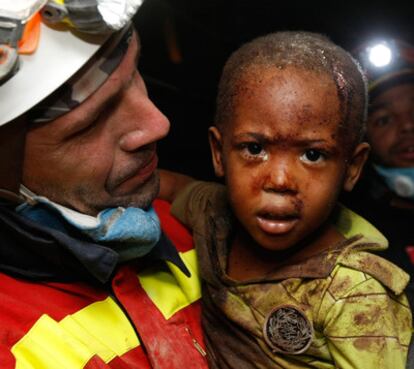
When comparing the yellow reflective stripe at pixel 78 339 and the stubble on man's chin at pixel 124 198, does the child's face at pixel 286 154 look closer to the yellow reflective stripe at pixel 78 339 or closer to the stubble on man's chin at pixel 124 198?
the stubble on man's chin at pixel 124 198

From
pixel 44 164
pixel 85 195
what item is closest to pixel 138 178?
pixel 85 195

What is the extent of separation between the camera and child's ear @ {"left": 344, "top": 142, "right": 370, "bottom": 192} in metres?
1.77

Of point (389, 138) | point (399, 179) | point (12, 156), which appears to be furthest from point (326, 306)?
point (389, 138)

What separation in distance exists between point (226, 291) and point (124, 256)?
368 mm

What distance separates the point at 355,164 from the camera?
1.79m

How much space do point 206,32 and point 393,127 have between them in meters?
1.46

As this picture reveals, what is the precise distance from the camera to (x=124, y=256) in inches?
66.5

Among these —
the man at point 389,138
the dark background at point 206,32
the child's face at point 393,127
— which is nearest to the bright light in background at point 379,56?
the man at point 389,138

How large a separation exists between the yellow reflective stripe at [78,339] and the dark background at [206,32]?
6.61 feet

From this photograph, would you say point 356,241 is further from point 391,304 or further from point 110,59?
point 110,59

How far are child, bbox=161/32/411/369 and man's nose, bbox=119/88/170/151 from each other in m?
0.24

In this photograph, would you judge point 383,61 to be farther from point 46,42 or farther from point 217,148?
point 46,42

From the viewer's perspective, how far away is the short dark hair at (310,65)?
165 centimetres

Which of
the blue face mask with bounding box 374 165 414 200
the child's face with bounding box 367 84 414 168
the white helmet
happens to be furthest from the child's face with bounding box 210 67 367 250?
the child's face with bounding box 367 84 414 168
